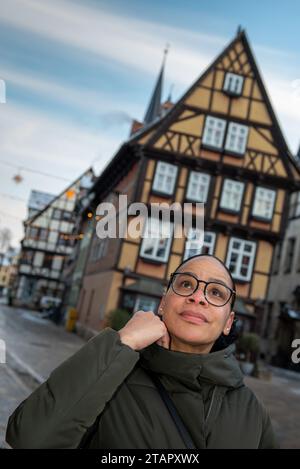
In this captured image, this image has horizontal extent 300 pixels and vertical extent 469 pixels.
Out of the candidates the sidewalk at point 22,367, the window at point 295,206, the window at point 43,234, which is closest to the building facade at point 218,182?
the sidewalk at point 22,367

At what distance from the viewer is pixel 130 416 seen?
168 centimetres

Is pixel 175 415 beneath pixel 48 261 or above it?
above

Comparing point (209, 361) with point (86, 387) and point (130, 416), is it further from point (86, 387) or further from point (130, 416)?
point (86, 387)

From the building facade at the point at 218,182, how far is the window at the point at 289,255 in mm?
8832

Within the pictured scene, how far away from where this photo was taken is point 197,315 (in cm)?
188

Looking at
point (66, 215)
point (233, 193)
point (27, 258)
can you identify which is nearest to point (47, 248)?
point (27, 258)

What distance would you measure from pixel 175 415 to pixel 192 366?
151 millimetres

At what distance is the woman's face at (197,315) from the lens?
1861 mm

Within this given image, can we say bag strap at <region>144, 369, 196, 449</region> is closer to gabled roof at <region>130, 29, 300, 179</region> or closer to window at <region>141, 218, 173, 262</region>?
window at <region>141, 218, 173, 262</region>

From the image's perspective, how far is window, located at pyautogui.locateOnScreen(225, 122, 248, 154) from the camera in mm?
22656

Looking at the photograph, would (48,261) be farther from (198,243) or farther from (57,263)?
(198,243)

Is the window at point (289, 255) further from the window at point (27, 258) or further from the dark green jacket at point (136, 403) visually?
the dark green jacket at point (136, 403)

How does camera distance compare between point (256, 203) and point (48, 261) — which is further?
point (48, 261)

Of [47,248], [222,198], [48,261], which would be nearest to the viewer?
[222,198]
